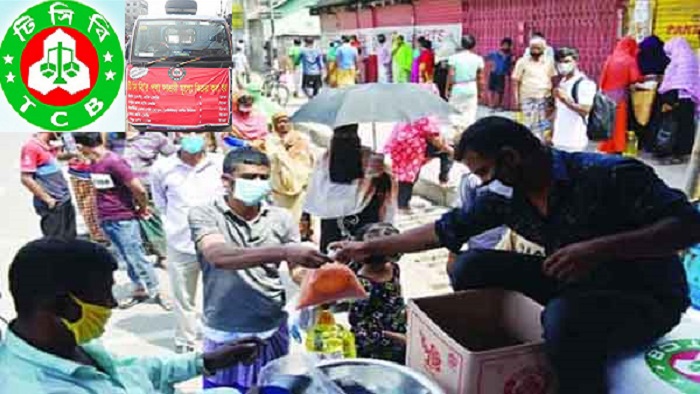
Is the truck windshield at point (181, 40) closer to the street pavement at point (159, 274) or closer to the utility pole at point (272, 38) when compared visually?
the street pavement at point (159, 274)

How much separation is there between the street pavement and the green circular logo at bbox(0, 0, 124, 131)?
374mm

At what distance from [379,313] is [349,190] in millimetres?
1735

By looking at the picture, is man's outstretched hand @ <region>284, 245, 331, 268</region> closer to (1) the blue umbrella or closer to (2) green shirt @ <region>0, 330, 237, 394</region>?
(2) green shirt @ <region>0, 330, 237, 394</region>

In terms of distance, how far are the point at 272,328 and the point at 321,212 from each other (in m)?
1.73

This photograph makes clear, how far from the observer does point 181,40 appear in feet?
11.1

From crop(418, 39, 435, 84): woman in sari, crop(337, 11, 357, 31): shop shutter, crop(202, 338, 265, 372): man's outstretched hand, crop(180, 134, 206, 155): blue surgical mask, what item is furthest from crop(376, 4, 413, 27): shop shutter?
crop(202, 338, 265, 372): man's outstretched hand

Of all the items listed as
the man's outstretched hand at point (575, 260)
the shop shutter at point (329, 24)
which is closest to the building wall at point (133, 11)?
the man's outstretched hand at point (575, 260)

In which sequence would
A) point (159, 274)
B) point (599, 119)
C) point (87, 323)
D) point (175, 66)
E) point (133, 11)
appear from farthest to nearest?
point (599, 119)
point (159, 274)
point (175, 66)
point (133, 11)
point (87, 323)

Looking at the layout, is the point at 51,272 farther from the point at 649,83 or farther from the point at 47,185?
the point at 649,83

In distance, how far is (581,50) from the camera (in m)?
11.4

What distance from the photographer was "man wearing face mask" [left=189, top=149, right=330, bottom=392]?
2457mm

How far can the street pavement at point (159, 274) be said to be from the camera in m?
4.50

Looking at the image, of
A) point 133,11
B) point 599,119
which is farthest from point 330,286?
point 599,119

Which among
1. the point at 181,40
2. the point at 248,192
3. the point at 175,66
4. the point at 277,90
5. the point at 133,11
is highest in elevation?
the point at 133,11
